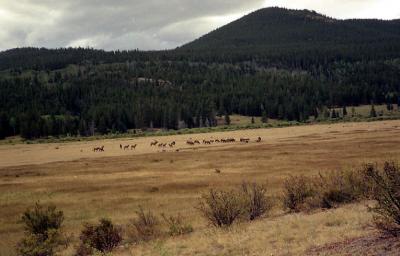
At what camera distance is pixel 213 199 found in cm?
2212

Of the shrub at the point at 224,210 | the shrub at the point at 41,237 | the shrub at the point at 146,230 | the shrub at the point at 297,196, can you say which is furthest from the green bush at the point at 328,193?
the shrub at the point at 41,237

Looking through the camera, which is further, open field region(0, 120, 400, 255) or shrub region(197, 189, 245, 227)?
shrub region(197, 189, 245, 227)

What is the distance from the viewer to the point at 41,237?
68.7ft

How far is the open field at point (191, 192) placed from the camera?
17.3m

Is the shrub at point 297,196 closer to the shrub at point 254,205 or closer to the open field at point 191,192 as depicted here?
the open field at point 191,192

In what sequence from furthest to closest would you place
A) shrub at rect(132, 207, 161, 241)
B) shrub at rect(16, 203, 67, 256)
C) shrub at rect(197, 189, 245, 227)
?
shrub at rect(132, 207, 161, 241)
shrub at rect(197, 189, 245, 227)
shrub at rect(16, 203, 67, 256)

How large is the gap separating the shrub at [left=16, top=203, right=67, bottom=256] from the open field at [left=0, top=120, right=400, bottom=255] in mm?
1567

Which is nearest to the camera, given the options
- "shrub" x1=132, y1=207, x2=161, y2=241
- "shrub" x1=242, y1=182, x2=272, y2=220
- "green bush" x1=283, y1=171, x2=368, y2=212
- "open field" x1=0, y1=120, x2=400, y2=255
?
"open field" x1=0, y1=120, x2=400, y2=255

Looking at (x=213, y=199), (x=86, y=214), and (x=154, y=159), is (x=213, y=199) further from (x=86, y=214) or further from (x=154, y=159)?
(x=154, y=159)

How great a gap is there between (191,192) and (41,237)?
1789 cm

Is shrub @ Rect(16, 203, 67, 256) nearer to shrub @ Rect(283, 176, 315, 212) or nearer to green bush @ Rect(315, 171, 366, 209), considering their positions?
shrub @ Rect(283, 176, 315, 212)

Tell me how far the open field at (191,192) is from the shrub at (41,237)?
5.14ft

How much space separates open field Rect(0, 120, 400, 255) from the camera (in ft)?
56.9

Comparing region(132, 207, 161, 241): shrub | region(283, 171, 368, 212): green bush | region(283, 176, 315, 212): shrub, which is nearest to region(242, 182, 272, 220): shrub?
region(283, 176, 315, 212): shrub
